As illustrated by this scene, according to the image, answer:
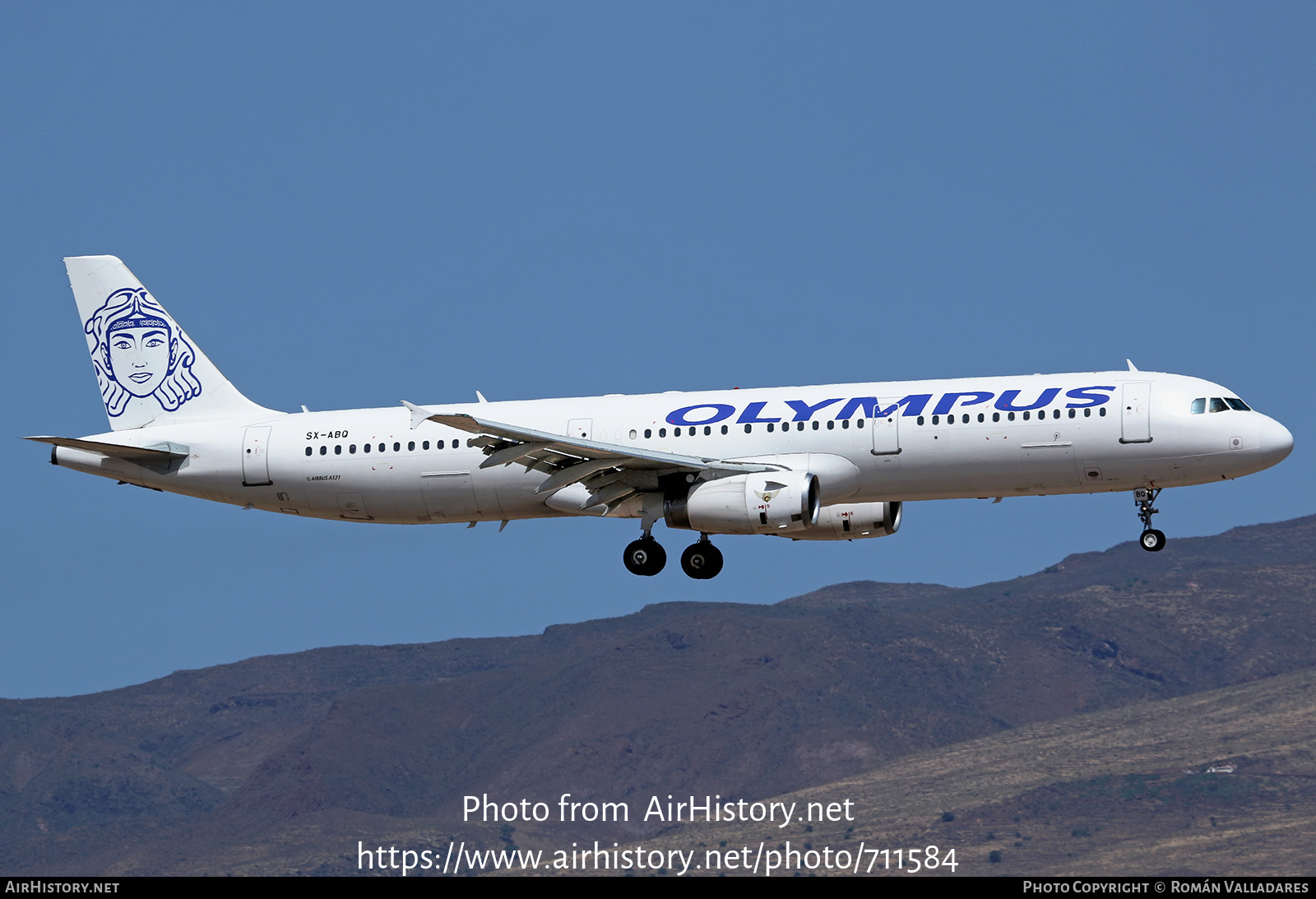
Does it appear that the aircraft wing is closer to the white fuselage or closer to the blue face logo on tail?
the white fuselage

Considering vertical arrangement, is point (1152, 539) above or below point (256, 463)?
below

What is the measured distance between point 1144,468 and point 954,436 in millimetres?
5205

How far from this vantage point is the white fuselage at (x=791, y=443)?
50656mm

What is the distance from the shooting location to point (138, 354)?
6144 centimetres

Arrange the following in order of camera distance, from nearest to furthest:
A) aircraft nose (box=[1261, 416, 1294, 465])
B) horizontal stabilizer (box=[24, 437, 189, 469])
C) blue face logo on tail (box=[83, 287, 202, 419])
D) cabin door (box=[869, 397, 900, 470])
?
1. aircraft nose (box=[1261, 416, 1294, 465])
2. cabin door (box=[869, 397, 900, 470])
3. horizontal stabilizer (box=[24, 437, 189, 469])
4. blue face logo on tail (box=[83, 287, 202, 419])

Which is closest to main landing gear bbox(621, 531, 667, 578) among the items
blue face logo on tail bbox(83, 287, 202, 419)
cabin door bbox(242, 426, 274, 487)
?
cabin door bbox(242, 426, 274, 487)

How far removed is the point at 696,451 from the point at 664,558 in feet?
12.1

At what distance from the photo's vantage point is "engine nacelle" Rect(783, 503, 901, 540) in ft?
184

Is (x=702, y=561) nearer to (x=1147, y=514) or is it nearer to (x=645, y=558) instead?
(x=645, y=558)

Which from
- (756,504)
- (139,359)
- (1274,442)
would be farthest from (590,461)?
(1274,442)

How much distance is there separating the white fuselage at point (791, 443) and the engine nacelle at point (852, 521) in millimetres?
3408

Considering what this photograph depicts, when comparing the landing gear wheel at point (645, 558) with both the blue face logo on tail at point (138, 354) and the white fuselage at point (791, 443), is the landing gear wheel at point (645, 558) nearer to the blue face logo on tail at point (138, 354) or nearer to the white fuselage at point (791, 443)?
the white fuselage at point (791, 443)

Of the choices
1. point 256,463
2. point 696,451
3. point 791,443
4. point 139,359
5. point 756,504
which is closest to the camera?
point 756,504
